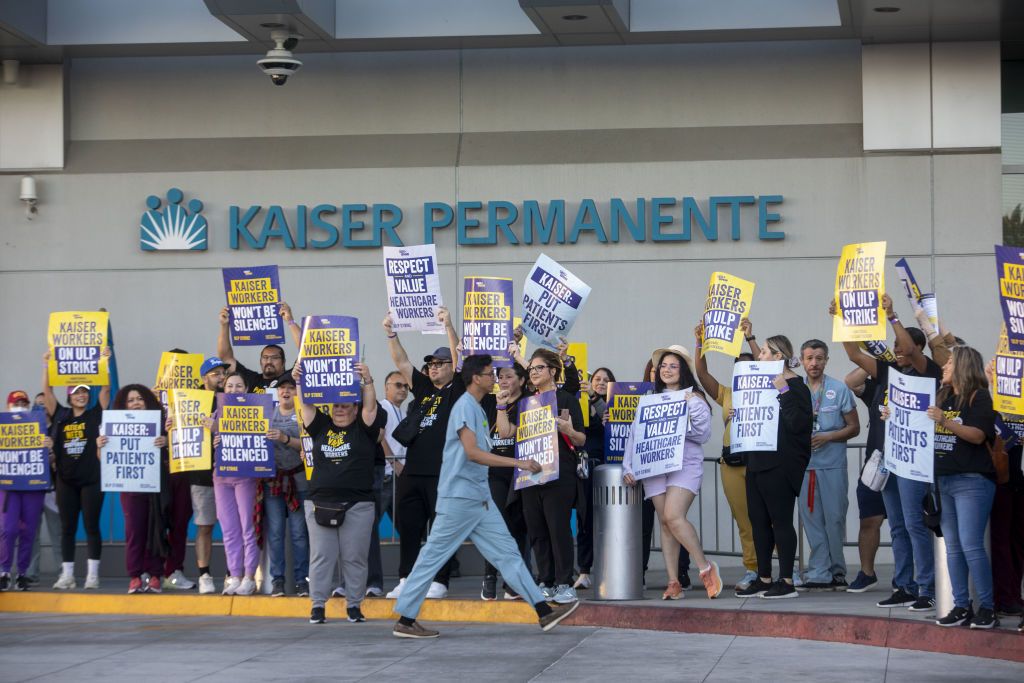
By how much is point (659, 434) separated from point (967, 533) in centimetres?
294

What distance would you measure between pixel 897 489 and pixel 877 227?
221 inches

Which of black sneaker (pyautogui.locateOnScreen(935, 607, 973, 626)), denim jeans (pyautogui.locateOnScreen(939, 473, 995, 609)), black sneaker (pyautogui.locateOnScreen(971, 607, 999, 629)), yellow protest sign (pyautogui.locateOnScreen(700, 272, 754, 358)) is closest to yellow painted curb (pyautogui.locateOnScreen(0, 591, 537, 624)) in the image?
yellow protest sign (pyautogui.locateOnScreen(700, 272, 754, 358))

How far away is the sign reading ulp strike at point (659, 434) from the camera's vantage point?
42.2 ft

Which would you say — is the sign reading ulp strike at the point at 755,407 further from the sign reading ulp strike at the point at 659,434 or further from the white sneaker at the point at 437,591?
the white sneaker at the point at 437,591

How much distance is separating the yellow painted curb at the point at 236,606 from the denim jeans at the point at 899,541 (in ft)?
9.75

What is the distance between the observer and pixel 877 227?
17359mm

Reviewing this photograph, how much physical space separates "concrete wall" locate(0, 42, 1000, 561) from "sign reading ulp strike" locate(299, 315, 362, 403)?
5171 millimetres

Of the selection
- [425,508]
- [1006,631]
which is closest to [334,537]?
[425,508]

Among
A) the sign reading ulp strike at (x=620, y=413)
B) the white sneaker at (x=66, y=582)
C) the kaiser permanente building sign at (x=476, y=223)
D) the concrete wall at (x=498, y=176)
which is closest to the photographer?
the sign reading ulp strike at (x=620, y=413)

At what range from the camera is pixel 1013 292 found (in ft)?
35.1

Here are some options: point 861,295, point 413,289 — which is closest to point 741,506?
point 861,295

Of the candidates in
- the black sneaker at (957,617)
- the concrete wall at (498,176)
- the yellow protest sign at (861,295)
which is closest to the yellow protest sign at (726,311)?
the yellow protest sign at (861,295)

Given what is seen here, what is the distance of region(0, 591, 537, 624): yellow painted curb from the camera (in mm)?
13039

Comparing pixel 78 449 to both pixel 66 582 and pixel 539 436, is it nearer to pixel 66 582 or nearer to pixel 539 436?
pixel 66 582
